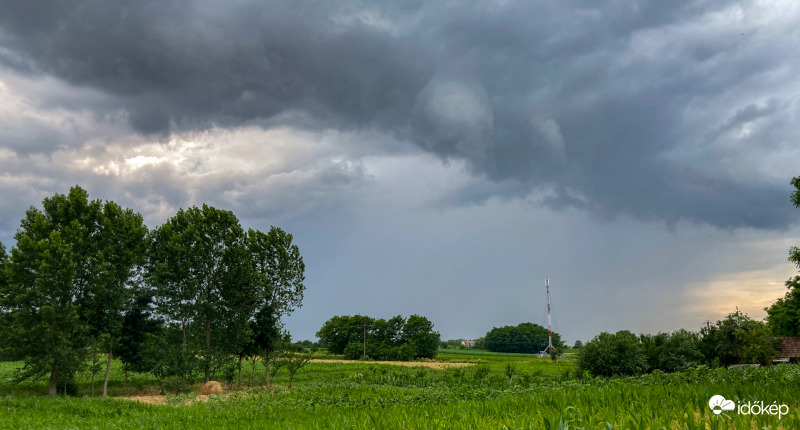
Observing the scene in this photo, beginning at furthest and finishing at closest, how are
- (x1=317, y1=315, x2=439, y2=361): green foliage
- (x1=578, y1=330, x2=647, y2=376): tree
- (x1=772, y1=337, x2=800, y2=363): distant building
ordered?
(x1=317, y1=315, x2=439, y2=361): green foliage < (x1=772, y1=337, x2=800, y2=363): distant building < (x1=578, y1=330, x2=647, y2=376): tree

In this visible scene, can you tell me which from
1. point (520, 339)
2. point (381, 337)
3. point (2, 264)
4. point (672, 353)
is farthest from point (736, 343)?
point (520, 339)

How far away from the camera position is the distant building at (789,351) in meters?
49.5

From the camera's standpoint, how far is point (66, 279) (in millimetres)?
26781

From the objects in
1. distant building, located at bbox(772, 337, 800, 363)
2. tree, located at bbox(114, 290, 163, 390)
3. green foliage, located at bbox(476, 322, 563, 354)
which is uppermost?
tree, located at bbox(114, 290, 163, 390)

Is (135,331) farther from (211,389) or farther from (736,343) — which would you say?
(736,343)

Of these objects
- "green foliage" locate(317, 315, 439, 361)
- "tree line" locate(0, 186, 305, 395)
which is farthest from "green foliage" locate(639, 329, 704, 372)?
"green foliage" locate(317, 315, 439, 361)

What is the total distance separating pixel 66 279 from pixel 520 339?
5341 inches

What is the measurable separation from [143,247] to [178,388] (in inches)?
424

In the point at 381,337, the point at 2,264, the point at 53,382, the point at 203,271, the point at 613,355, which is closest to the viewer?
the point at 53,382

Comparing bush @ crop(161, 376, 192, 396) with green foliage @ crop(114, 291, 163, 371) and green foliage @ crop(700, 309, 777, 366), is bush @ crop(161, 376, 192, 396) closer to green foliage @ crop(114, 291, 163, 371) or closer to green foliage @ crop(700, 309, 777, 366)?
green foliage @ crop(114, 291, 163, 371)

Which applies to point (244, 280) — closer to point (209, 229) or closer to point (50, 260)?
point (209, 229)

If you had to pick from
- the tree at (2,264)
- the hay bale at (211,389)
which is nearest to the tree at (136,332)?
the hay bale at (211,389)

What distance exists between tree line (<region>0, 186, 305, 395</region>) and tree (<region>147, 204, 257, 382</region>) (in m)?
0.08

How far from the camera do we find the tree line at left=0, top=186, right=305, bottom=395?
1071 inches
